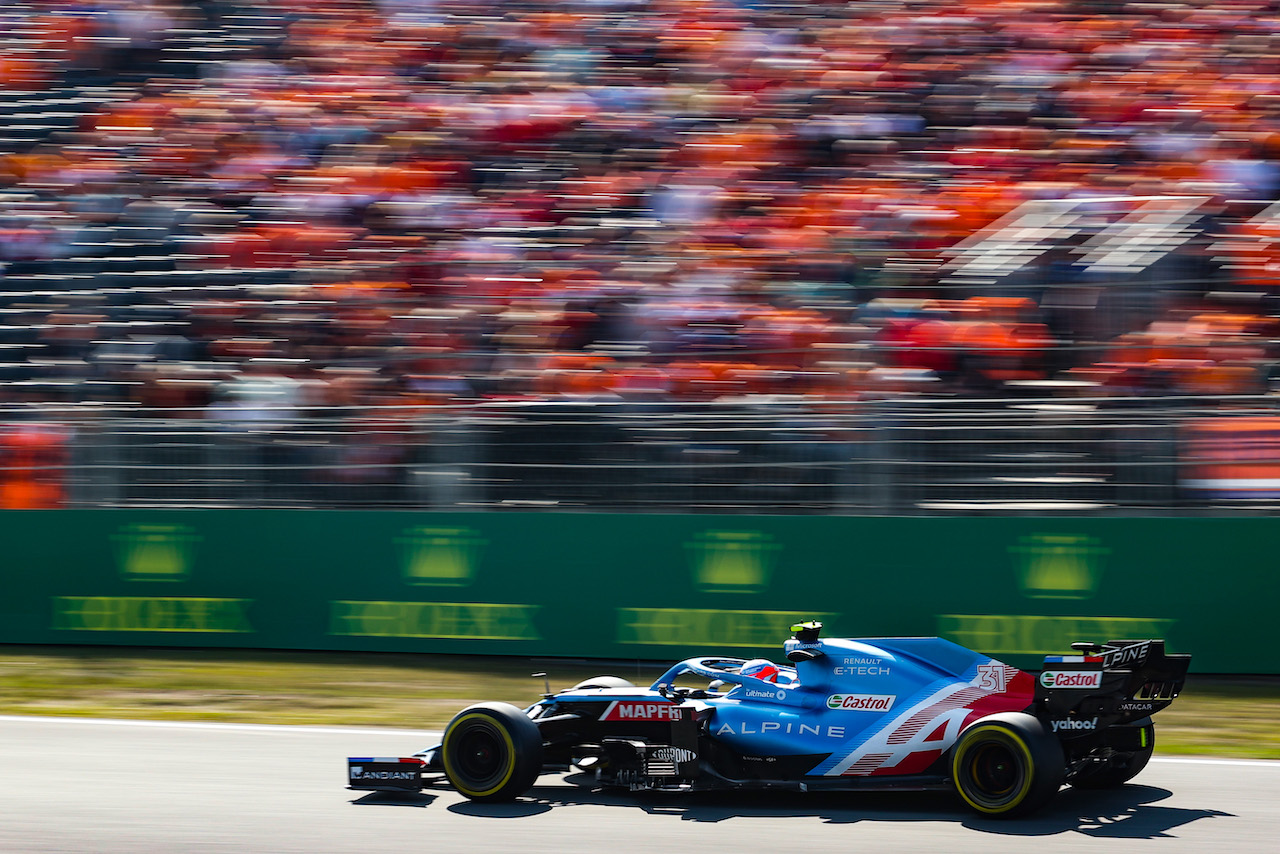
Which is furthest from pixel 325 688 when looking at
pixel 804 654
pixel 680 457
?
pixel 804 654

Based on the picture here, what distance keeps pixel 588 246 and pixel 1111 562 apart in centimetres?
552

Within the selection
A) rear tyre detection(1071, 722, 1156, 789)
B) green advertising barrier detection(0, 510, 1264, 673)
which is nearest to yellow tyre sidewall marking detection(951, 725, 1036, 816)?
rear tyre detection(1071, 722, 1156, 789)

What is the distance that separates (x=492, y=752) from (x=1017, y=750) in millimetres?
2247

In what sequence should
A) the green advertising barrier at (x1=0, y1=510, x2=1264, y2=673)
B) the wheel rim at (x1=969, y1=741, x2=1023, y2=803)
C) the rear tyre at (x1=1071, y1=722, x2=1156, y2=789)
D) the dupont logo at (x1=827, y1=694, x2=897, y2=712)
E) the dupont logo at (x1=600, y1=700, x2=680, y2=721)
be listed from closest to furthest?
the wheel rim at (x1=969, y1=741, x2=1023, y2=803)
the dupont logo at (x1=827, y1=694, x2=897, y2=712)
the rear tyre at (x1=1071, y1=722, x2=1156, y2=789)
the dupont logo at (x1=600, y1=700, x2=680, y2=721)
the green advertising barrier at (x1=0, y1=510, x2=1264, y2=673)

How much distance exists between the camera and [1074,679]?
585 centimetres

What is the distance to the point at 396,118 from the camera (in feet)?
47.6

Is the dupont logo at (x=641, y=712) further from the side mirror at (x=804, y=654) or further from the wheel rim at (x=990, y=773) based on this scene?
the wheel rim at (x=990, y=773)

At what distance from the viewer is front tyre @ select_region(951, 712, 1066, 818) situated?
5566 millimetres

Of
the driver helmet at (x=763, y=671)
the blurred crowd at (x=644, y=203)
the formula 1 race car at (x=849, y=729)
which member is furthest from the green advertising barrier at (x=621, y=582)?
the driver helmet at (x=763, y=671)

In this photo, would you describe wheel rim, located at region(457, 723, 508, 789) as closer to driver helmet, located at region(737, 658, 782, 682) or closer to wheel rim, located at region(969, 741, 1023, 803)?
driver helmet, located at region(737, 658, 782, 682)

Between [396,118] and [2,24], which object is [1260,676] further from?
[2,24]

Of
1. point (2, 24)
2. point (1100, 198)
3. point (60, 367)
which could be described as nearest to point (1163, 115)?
point (1100, 198)

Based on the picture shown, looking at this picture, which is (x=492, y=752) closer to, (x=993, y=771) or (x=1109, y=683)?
(x=993, y=771)

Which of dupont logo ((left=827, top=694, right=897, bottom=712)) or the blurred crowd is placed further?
the blurred crowd
